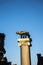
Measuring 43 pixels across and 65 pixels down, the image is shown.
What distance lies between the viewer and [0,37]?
3017cm

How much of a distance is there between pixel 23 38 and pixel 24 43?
0.36m

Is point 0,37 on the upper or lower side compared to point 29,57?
upper

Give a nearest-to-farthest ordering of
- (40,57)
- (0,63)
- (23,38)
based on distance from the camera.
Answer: (23,38)
(0,63)
(40,57)

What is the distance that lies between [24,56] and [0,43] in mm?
17553

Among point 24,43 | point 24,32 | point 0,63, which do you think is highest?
point 24,32

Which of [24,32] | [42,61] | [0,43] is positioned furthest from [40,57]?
[24,32]

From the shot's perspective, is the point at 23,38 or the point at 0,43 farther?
the point at 0,43

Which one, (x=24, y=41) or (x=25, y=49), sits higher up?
(x=24, y=41)

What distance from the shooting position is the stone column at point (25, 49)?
12258 mm

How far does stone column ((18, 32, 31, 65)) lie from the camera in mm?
12258

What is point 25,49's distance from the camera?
1250cm

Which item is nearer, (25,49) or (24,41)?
(24,41)

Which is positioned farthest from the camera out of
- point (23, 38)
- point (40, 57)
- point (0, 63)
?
point (40, 57)

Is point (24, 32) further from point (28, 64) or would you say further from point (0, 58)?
point (0, 58)
